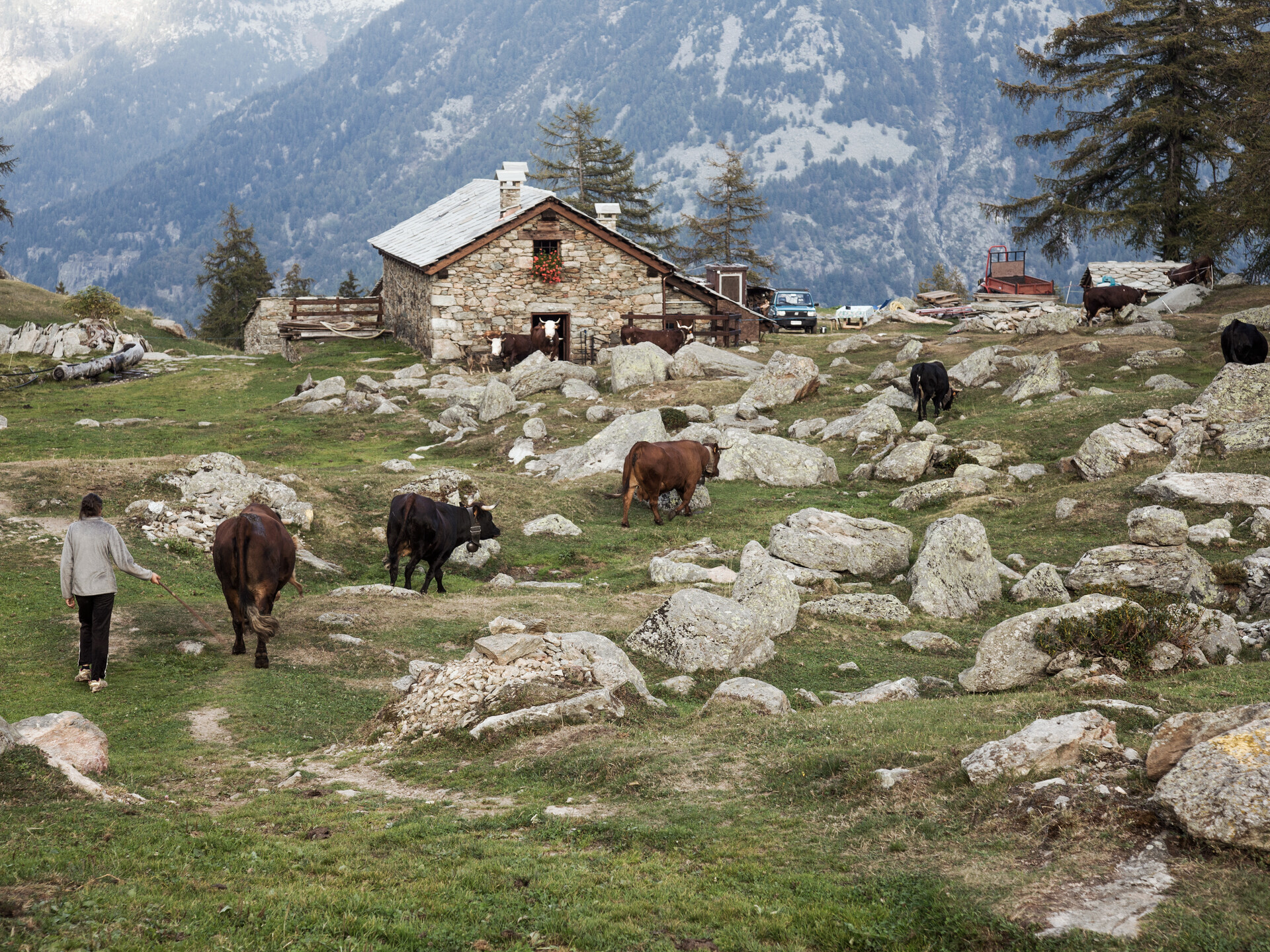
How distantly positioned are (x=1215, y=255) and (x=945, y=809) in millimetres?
53791

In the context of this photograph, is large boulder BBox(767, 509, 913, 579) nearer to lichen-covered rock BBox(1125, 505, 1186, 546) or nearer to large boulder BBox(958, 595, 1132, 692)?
lichen-covered rock BBox(1125, 505, 1186, 546)

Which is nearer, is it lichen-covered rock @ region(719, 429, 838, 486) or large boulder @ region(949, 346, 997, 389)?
lichen-covered rock @ region(719, 429, 838, 486)

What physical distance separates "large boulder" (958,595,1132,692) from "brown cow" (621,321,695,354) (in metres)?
33.8

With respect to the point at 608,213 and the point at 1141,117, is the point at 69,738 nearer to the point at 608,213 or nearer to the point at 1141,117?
the point at 608,213

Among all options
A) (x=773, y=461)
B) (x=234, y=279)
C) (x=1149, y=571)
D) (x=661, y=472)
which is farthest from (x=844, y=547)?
(x=234, y=279)

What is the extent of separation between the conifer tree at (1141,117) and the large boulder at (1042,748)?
49179mm

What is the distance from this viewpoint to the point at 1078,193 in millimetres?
60500

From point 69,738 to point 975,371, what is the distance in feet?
109

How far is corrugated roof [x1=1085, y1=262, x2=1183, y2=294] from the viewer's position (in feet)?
179

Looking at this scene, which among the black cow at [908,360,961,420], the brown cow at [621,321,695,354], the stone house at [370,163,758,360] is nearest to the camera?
the black cow at [908,360,961,420]

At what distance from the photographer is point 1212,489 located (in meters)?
20.8

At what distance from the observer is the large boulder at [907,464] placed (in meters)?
27.2

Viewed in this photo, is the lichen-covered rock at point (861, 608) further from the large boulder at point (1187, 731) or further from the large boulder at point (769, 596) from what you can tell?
the large boulder at point (1187, 731)

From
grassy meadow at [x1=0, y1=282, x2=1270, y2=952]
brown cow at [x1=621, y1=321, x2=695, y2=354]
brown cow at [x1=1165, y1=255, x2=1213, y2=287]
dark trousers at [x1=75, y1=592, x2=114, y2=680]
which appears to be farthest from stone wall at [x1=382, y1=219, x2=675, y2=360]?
dark trousers at [x1=75, y1=592, x2=114, y2=680]
